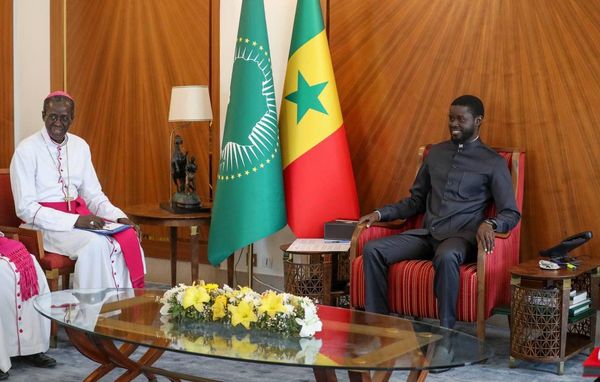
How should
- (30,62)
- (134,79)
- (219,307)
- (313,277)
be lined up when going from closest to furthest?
(219,307) → (313,277) → (134,79) → (30,62)

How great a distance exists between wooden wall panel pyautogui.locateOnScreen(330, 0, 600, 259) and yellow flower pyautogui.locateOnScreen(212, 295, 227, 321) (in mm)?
2355

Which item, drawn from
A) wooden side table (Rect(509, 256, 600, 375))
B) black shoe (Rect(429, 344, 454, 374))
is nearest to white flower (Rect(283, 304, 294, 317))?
black shoe (Rect(429, 344, 454, 374))

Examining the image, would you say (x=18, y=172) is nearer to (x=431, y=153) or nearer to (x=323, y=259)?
(x=323, y=259)

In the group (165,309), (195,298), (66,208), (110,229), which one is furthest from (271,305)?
(66,208)

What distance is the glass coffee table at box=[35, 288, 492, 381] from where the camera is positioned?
310 cm

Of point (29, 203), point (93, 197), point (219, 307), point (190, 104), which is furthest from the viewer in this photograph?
point (190, 104)

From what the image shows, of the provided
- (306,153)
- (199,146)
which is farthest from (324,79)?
(199,146)

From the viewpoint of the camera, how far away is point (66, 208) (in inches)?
209

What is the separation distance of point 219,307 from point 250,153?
7.35ft

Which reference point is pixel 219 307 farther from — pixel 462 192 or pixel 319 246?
pixel 462 192

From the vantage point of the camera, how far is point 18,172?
5.12 meters

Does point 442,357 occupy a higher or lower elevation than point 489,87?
lower

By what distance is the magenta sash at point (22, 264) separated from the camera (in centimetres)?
454

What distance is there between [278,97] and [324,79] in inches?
26.7
